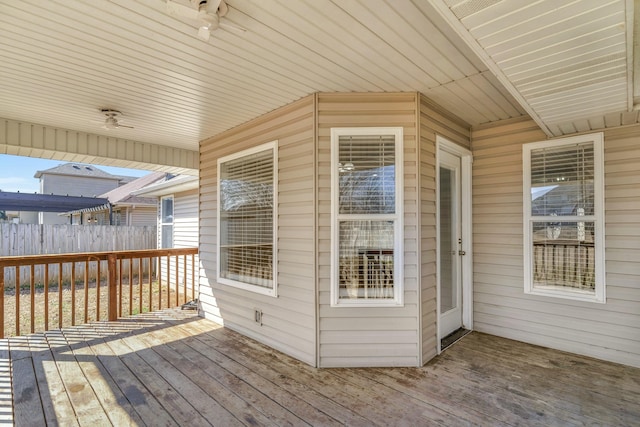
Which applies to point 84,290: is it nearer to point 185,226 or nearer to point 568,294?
point 185,226

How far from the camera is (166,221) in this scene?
8828 mm

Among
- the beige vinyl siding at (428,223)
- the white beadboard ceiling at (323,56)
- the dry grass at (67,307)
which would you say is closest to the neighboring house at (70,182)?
the dry grass at (67,307)

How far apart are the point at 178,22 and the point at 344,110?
5.14 ft

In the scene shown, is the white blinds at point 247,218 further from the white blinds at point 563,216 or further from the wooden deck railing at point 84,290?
the white blinds at point 563,216

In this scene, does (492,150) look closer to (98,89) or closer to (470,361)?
(470,361)

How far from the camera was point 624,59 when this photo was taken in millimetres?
1887

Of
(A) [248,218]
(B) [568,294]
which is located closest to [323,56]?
(A) [248,218]

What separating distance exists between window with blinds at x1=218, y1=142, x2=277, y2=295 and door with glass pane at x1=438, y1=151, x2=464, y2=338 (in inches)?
77.4

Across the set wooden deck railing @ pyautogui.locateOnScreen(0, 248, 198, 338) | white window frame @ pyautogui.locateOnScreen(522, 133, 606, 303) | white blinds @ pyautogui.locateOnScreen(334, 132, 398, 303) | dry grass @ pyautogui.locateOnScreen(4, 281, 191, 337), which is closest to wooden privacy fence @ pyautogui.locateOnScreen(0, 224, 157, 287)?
wooden deck railing @ pyautogui.locateOnScreen(0, 248, 198, 338)

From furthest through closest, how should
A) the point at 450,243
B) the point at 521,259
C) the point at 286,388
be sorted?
the point at 450,243 < the point at 521,259 < the point at 286,388

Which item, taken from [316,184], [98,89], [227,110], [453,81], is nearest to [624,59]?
[453,81]

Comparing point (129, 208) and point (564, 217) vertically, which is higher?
point (129, 208)

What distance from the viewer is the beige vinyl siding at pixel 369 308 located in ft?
9.77

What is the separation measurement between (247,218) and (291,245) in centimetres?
94
